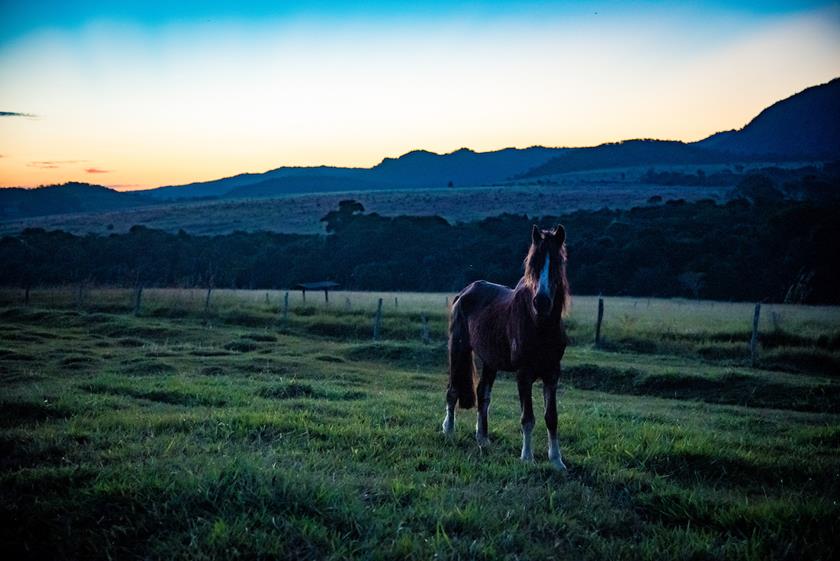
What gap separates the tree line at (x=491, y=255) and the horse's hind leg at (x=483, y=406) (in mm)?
39843

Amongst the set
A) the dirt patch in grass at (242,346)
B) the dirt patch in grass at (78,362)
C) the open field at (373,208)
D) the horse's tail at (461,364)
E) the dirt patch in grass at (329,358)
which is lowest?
the dirt patch in grass at (329,358)

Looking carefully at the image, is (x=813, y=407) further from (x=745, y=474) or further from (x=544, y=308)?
(x=544, y=308)

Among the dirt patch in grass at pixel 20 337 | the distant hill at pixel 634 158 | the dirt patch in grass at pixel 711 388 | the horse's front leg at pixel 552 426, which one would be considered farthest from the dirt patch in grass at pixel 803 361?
the distant hill at pixel 634 158

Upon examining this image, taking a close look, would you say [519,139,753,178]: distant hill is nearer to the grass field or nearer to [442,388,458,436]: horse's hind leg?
the grass field

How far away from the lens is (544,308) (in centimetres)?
664

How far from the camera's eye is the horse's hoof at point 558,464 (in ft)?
22.5

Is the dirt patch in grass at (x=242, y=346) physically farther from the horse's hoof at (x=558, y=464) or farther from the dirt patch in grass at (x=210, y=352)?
the horse's hoof at (x=558, y=464)

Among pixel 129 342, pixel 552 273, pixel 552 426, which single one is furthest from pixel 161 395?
pixel 129 342

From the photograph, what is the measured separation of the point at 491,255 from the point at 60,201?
13123 cm

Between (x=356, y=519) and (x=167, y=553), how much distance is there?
139 centimetres

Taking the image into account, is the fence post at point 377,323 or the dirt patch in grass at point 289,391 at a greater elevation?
the dirt patch in grass at point 289,391

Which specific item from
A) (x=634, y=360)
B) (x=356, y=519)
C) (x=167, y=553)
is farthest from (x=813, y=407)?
(x=167, y=553)

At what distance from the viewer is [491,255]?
56.3 metres

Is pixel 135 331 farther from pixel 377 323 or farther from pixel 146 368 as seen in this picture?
pixel 377 323
